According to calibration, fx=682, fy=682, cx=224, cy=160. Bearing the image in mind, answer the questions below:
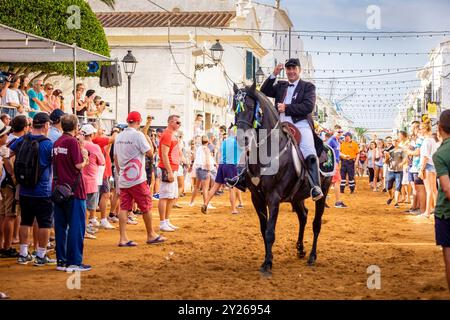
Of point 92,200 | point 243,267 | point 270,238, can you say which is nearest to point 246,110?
point 270,238

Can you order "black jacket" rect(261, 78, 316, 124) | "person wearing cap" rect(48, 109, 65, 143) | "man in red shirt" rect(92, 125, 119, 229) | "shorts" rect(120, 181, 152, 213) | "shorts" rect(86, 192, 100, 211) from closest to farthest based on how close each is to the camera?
"black jacket" rect(261, 78, 316, 124)
"person wearing cap" rect(48, 109, 65, 143)
"shorts" rect(120, 181, 152, 213)
"shorts" rect(86, 192, 100, 211)
"man in red shirt" rect(92, 125, 119, 229)

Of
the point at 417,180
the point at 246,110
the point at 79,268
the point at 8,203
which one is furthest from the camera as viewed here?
the point at 417,180

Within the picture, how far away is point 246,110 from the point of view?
8945mm

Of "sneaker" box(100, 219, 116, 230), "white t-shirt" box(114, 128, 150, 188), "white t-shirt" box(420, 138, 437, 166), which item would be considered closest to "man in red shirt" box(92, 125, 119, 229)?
"sneaker" box(100, 219, 116, 230)

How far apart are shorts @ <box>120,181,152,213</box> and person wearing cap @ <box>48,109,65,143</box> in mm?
1679

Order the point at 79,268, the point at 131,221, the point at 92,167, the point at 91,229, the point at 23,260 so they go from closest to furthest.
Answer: the point at 79,268 → the point at 23,260 → the point at 92,167 → the point at 91,229 → the point at 131,221

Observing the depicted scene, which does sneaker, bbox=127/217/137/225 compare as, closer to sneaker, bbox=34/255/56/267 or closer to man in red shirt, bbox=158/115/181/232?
man in red shirt, bbox=158/115/181/232

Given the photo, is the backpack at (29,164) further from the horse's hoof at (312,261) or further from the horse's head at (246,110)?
the horse's hoof at (312,261)

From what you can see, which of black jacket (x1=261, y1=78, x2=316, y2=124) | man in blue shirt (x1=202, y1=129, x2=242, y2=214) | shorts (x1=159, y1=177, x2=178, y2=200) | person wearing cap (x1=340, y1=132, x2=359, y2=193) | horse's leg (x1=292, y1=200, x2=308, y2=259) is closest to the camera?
black jacket (x1=261, y1=78, x2=316, y2=124)

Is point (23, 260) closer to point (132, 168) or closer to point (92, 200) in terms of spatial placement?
point (132, 168)

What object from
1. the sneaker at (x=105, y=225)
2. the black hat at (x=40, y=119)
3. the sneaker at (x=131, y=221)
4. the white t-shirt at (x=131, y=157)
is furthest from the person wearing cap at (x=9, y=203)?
the sneaker at (x=131, y=221)

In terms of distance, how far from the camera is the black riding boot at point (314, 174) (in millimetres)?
9656

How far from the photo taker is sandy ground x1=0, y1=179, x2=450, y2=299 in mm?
7699

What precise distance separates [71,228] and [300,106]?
3.61 metres
